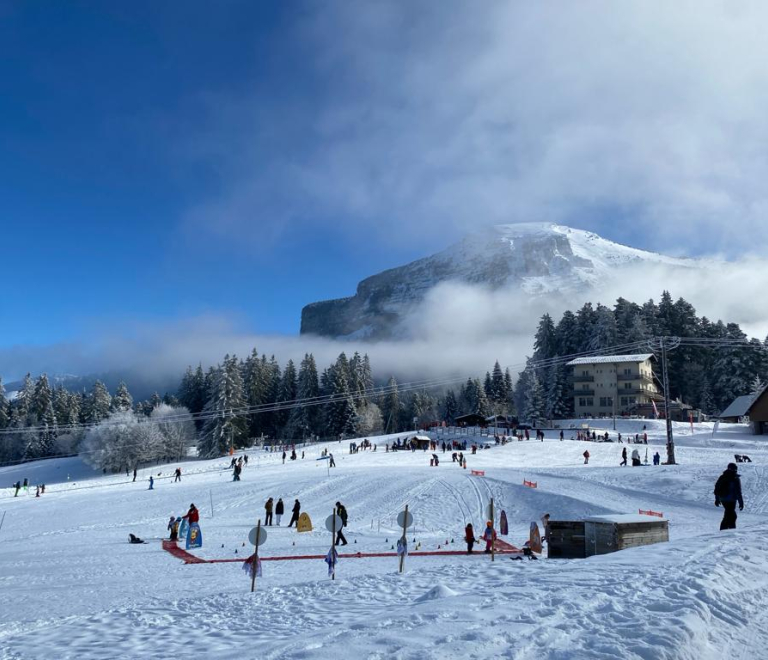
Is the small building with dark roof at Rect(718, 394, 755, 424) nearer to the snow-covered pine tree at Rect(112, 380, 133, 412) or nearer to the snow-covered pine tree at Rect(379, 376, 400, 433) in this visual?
the snow-covered pine tree at Rect(379, 376, 400, 433)

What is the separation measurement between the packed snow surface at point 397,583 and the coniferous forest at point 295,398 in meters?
41.8

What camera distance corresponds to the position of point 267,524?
93.0 feet

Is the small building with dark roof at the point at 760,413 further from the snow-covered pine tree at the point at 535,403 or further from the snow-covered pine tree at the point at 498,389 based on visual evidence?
the snow-covered pine tree at the point at 498,389

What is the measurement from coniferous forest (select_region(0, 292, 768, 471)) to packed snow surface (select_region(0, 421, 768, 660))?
4182cm

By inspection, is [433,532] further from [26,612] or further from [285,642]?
[285,642]

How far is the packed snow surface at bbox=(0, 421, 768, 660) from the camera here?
7.47m

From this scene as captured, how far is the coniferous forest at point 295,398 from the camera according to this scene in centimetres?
7800

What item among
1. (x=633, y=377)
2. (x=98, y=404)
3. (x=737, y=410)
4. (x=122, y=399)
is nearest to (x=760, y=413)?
(x=737, y=410)

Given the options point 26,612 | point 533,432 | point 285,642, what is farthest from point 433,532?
point 533,432

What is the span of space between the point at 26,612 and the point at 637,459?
3653cm

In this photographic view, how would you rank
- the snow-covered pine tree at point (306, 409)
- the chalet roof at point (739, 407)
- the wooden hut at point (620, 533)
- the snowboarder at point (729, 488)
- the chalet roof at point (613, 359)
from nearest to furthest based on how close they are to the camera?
the snowboarder at point (729, 488) < the wooden hut at point (620, 533) < the chalet roof at point (739, 407) < the chalet roof at point (613, 359) < the snow-covered pine tree at point (306, 409)

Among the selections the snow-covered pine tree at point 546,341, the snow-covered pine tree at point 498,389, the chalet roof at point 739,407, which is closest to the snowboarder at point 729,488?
the chalet roof at point 739,407

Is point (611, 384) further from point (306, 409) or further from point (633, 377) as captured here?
point (306, 409)

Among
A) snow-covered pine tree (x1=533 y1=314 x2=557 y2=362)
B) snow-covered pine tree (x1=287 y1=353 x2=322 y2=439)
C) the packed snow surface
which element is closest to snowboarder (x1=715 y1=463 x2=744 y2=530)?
the packed snow surface
